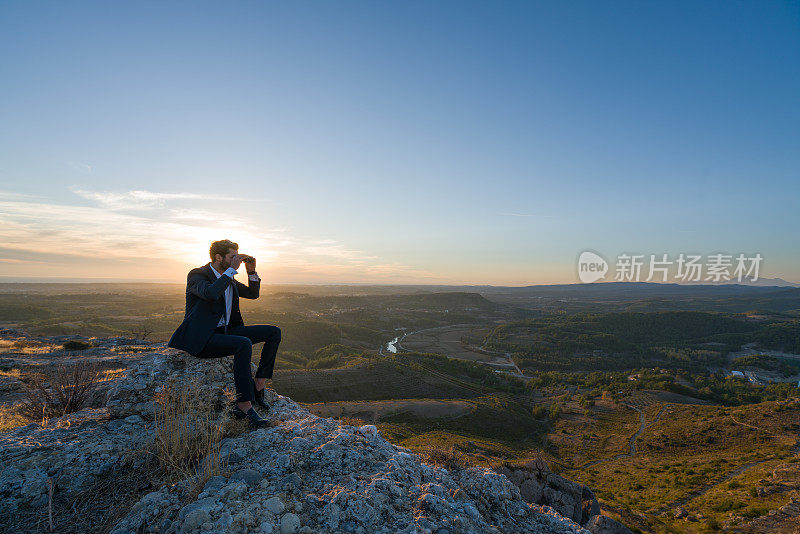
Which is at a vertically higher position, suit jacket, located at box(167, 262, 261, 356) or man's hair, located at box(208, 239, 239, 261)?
man's hair, located at box(208, 239, 239, 261)

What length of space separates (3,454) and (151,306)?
434 ft

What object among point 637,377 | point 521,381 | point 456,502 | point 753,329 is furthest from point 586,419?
point 753,329

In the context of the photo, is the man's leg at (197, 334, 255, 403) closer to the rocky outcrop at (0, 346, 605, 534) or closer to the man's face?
the rocky outcrop at (0, 346, 605, 534)

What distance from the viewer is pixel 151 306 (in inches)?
4242

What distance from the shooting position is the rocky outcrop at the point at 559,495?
891 cm

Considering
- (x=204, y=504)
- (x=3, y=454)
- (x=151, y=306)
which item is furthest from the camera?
(x=151, y=306)

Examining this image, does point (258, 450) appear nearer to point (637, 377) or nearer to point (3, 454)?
point (3, 454)

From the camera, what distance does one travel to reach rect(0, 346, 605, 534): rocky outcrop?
2664 millimetres

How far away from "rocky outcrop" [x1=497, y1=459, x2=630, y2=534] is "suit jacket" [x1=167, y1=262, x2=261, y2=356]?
29.6ft

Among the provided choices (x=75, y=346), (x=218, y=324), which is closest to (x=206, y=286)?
(x=218, y=324)

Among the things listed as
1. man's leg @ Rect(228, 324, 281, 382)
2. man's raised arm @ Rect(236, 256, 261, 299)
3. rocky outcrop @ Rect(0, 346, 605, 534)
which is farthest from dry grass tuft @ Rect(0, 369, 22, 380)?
man's leg @ Rect(228, 324, 281, 382)

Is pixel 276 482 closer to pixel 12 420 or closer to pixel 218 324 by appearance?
pixel 218 324

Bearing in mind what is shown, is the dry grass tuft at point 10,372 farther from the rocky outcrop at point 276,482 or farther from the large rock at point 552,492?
the large rock at point 552,492

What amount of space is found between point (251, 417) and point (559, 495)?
9.96 meters
